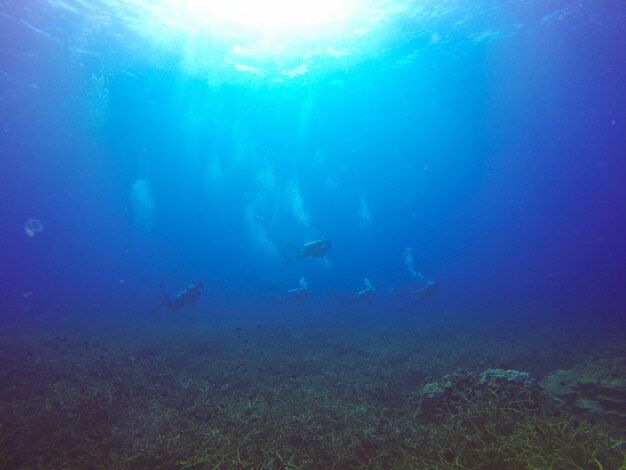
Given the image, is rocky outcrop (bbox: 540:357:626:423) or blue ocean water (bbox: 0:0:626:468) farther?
blue ocean water (bbox: 0:0:626:468)

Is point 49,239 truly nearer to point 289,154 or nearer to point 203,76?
point 289,154

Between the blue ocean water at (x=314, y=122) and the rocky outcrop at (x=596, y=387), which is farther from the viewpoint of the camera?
the blue ocean water at (x=314, y=122)

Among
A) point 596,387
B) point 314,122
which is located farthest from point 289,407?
point 314,122

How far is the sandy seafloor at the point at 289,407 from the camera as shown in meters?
3.95

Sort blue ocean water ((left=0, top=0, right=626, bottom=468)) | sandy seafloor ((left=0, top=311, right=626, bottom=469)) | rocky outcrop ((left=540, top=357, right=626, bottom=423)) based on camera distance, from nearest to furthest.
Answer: sandy seafloor ((left=0, top=311, right=626, bottom=469)), rocky outcrop ((left=540, top=357, right=626, bottom=423)), blue ocean water ((left=0, top=0, right=626, bottom=468))

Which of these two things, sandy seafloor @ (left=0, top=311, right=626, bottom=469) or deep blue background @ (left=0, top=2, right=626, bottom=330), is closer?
sandy seafloor @ (left=0, top=311, right=626, bottom=469)

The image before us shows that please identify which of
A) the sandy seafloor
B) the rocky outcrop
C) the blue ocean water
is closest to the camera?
the sandy seafloor

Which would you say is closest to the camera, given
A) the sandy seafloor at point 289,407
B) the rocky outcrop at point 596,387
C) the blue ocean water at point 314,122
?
the sandy seafloor at point 289,407

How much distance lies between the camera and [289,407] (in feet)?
18.9

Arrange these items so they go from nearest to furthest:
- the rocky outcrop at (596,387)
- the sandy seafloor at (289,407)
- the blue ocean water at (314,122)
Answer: the sandy seafloor at (289,407)
the rocky outcrop at (596,387)
the blue ocean water at (314,122)

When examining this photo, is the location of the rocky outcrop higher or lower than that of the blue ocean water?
lower

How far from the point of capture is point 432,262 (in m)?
84.3

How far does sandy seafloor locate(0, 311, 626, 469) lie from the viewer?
395 cm

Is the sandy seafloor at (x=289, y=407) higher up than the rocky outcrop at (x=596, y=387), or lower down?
higher up
